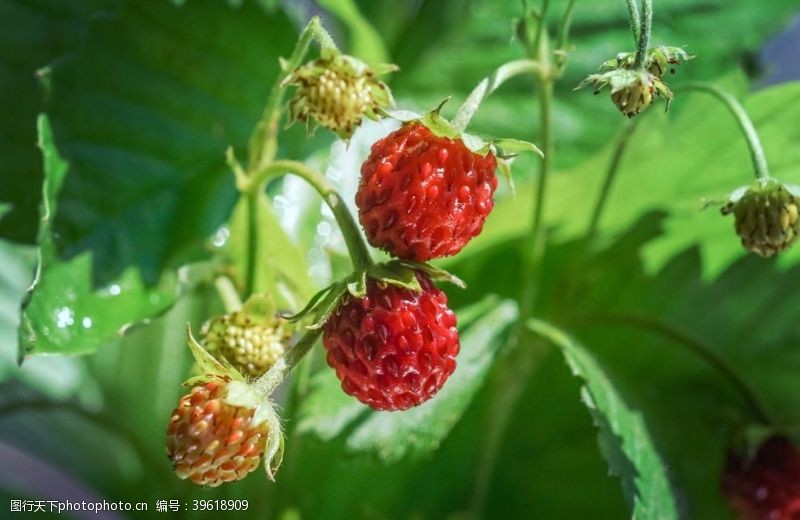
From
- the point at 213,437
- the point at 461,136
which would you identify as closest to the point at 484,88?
the point at 461,136

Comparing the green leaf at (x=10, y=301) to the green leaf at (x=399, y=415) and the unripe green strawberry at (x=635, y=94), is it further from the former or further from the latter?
the unripe green strawberry at (x=635, y=94)

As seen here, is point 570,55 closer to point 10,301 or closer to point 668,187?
point 668,187

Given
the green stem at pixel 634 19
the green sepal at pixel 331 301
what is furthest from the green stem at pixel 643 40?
the green sepal at pixel 331 301

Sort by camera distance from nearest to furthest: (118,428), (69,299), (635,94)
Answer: (635,94) → (69,299) → (118,428)

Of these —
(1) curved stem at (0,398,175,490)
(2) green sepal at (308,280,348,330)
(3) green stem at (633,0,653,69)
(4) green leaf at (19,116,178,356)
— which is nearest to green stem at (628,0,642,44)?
(3) green stem at (633,0,653,69)

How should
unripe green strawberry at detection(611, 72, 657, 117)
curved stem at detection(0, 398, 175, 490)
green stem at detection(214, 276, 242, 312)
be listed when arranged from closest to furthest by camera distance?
unripe green strawberry at detection(611, 72, 657, 117) < green stem at detection(214, 276, 242, 312) < curved stem at detection(0, 398, 175, 490)

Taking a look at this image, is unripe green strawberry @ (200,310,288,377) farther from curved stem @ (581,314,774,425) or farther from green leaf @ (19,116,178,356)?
curved stem @ (581,314,774,425)
